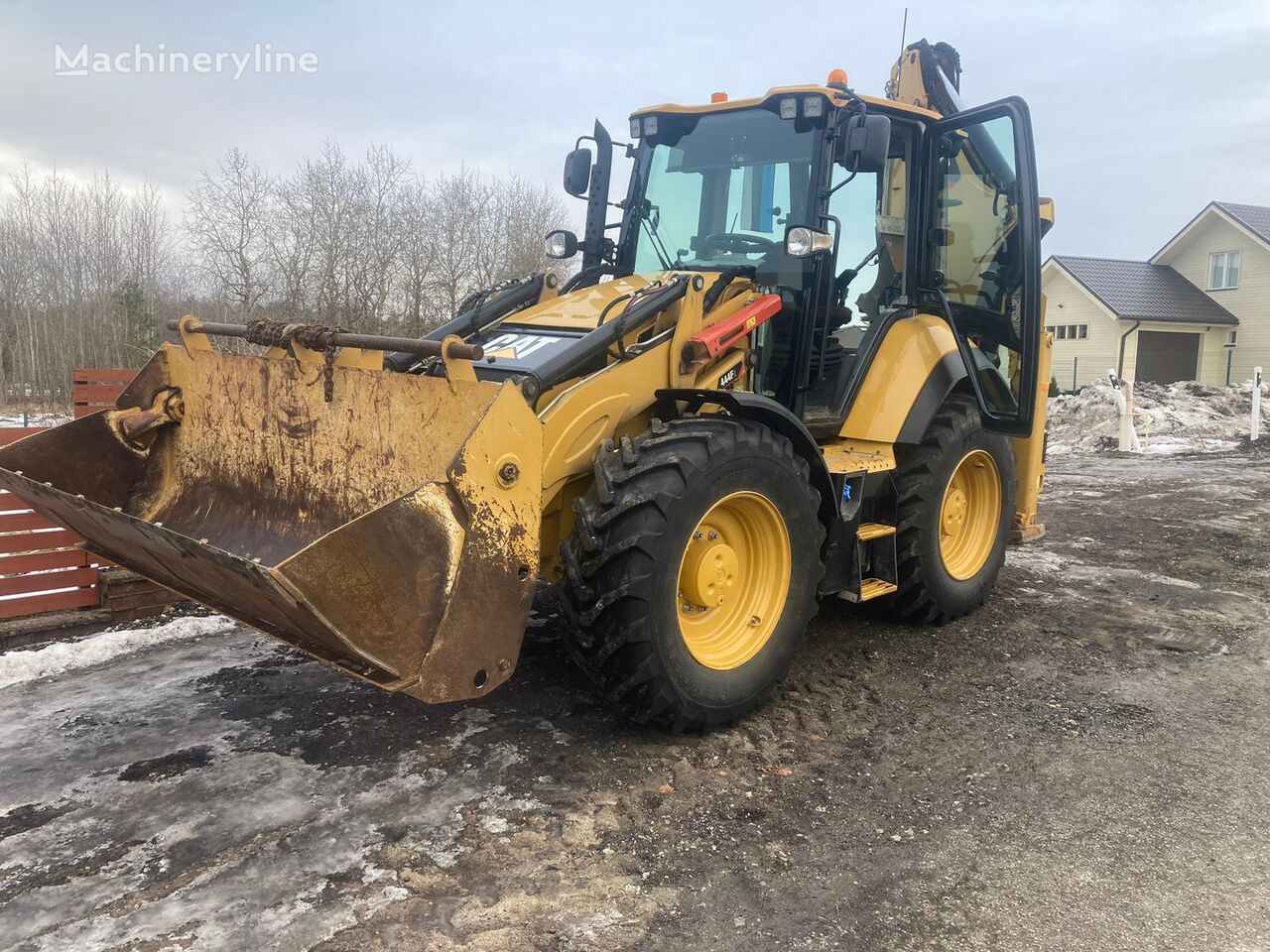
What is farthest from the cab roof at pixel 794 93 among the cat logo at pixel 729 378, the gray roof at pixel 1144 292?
the gray roof at pixel 1144 292

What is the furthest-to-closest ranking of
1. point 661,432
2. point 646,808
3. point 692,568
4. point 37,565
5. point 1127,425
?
point 1127,425 → point 37,565 → point 692,568 → point 661,432 → point 646,808

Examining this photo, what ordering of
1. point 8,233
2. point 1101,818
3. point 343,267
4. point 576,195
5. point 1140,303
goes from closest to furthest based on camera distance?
1. point 1101,818
2. point 576,195
3. point 343,267
4. point 8,233
5. point 1140,303

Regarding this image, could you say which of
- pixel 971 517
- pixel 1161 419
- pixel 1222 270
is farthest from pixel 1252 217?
pixel 971 517

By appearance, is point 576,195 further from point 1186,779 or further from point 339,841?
point 1186,779

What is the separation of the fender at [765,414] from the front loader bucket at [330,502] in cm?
91

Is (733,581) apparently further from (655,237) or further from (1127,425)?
(1127,425)

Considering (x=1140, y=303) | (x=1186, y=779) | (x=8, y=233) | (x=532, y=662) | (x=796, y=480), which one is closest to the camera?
(x=1186, y=779)

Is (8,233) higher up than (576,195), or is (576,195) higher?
(8,233)

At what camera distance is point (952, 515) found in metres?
5.79

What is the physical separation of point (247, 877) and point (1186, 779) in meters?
3.59

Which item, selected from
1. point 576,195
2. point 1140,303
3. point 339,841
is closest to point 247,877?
point 339,841

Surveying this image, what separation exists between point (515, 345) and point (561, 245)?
136cm

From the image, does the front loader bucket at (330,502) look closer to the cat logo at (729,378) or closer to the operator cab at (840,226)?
the cat logo at (729,378)

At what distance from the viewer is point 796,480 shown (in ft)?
13.5
